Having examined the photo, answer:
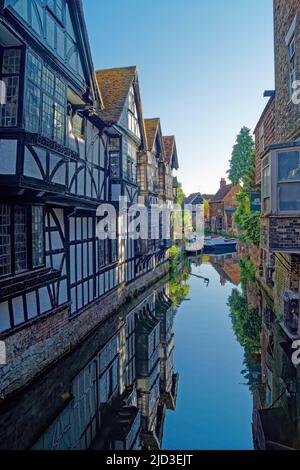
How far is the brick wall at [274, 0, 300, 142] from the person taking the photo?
32.9ft

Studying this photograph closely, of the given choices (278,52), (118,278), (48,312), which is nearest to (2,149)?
(48,312)

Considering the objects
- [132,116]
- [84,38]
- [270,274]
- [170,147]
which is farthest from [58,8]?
[170,147]

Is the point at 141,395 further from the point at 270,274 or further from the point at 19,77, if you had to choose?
the point at 270,274

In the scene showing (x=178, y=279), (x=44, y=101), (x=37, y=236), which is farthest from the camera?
(x=178, y=279)

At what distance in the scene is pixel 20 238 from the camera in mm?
7828

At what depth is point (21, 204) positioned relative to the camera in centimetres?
776

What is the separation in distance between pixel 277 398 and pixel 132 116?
13.6 m

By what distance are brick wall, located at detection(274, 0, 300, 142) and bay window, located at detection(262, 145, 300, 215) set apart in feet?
4.92

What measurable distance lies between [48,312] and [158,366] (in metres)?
3.72

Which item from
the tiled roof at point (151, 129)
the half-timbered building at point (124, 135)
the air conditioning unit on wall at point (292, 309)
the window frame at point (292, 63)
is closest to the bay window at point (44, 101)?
the half-timbered building at point (124, 135)

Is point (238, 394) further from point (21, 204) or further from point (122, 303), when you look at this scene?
point (122, 303)

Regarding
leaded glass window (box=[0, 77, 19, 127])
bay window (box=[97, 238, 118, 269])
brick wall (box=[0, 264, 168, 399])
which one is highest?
leaded glass window (box=[0, 77, 19, 127])

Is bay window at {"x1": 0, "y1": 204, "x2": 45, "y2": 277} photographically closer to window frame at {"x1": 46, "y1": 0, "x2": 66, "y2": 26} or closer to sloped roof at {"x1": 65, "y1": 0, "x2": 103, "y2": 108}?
window frame at {"x1": 46, "y1": 0, "x2": 66, "y2": 26}

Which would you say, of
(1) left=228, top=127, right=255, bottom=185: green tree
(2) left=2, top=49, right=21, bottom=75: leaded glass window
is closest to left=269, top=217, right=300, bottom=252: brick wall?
(2) left=2, top=49, right=21, bottom=75: leaded glass window
